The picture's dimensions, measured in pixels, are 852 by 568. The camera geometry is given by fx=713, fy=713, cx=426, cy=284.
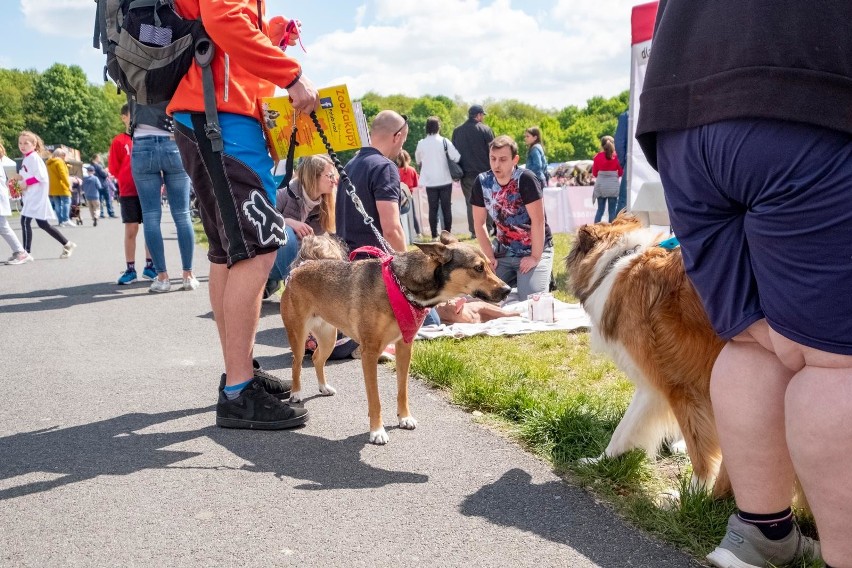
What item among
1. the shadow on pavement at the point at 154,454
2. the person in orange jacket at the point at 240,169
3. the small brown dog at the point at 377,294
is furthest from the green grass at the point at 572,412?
the person in orange jacket at the point at 240,169

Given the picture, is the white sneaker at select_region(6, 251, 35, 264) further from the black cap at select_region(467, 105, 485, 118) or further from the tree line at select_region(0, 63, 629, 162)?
the tree line at select_region(0, 63, 629, 162)

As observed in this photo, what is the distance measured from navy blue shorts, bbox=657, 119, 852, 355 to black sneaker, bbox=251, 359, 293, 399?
9.02ft

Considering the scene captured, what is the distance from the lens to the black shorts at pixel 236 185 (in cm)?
351

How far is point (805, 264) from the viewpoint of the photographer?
5.59ft

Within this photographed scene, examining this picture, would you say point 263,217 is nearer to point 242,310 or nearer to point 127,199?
point 242,310

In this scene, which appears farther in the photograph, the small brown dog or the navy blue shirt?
the navy blue shirt

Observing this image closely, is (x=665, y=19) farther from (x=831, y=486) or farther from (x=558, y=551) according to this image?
(x=558, y=551)

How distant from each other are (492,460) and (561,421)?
423mm

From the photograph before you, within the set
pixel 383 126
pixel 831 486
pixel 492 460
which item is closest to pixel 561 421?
pixel 492 460

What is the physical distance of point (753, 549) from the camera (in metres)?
2.10

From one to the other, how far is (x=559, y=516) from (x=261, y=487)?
1.24m

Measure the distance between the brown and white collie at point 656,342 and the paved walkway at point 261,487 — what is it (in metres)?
0.43

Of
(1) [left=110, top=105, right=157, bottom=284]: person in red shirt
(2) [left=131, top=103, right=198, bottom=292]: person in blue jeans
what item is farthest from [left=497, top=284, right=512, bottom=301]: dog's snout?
(1) [left=110, top=105, right=157, bottom=284]: person in red shirt

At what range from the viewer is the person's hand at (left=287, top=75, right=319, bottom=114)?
11.4ft
